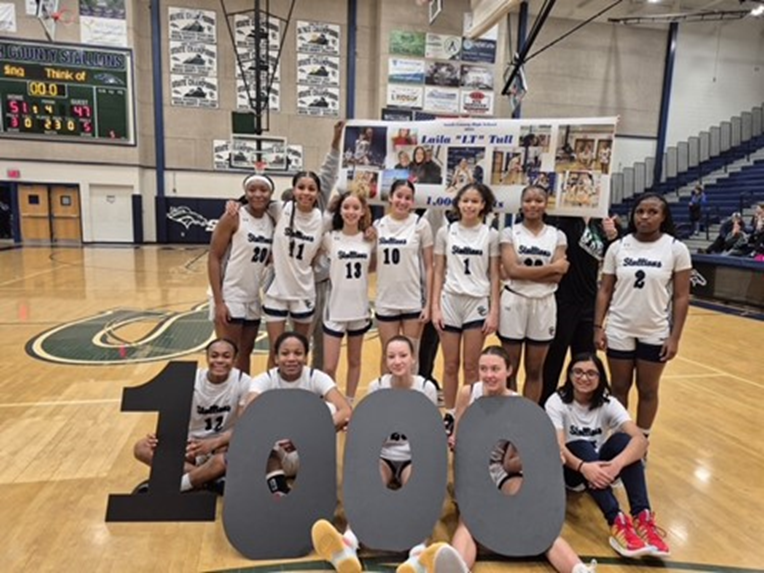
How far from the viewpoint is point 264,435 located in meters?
2.37

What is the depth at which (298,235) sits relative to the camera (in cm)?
316

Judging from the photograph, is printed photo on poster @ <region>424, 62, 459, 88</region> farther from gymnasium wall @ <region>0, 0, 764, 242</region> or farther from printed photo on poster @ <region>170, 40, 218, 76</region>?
printed photo on poster @ <region>170, 40, 218, 76</region>

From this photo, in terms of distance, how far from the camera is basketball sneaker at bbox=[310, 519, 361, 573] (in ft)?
6.65

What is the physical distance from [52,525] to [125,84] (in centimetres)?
1503

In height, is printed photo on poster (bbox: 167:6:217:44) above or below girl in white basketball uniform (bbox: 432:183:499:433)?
above

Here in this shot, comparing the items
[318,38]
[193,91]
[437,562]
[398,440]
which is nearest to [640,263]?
[398,440]

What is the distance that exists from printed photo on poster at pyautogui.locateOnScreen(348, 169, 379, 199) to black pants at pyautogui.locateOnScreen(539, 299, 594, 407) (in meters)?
1.47

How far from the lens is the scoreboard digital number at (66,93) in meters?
13.9

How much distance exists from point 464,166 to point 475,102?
44.1 ft

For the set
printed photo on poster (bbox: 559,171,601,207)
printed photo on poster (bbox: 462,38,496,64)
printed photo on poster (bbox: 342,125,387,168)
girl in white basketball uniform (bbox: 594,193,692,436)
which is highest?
printed photo on poster (bbox: 462,38,496,64)

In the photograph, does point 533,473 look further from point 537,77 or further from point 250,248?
point 537,77

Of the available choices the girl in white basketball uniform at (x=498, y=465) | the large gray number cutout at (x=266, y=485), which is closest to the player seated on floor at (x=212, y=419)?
the large gray number cutout at (x=266, y=485)

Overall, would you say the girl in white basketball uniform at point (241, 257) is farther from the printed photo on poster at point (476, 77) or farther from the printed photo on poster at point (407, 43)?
the printed photo on poster at point (476, 77)

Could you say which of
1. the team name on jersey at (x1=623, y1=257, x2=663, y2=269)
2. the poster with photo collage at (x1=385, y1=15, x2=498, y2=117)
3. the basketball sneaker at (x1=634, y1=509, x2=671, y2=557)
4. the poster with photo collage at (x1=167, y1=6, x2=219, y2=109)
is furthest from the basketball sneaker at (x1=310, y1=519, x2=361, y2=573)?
the poster with photo collage at (x1=167, y1=6, x2=219, y2=109)
